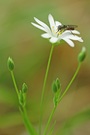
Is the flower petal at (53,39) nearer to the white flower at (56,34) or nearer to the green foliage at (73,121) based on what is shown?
the white flower at (56,34)

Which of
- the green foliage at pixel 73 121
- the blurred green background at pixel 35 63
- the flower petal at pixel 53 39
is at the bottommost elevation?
the green foliage at pixel 73 121

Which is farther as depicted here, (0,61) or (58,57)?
(58,57)

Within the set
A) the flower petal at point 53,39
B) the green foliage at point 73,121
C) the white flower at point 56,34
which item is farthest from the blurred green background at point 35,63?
the flower petal at point 53,39

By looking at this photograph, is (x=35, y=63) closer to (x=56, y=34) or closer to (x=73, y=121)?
(x=73, y=121)

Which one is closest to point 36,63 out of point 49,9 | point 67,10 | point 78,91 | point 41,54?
point 41,54

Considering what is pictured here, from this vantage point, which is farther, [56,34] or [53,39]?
[56,34]

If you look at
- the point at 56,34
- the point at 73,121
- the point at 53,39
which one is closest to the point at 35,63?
the point at 73,121

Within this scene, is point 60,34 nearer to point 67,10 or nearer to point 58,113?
point 58,113

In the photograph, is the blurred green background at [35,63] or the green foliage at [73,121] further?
the blurred green background at [35,63]

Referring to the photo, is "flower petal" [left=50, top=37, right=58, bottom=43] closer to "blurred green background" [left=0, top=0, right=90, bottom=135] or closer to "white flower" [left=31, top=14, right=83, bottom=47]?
"white flower" [left=31, top=14, right=83, bottom=47]
